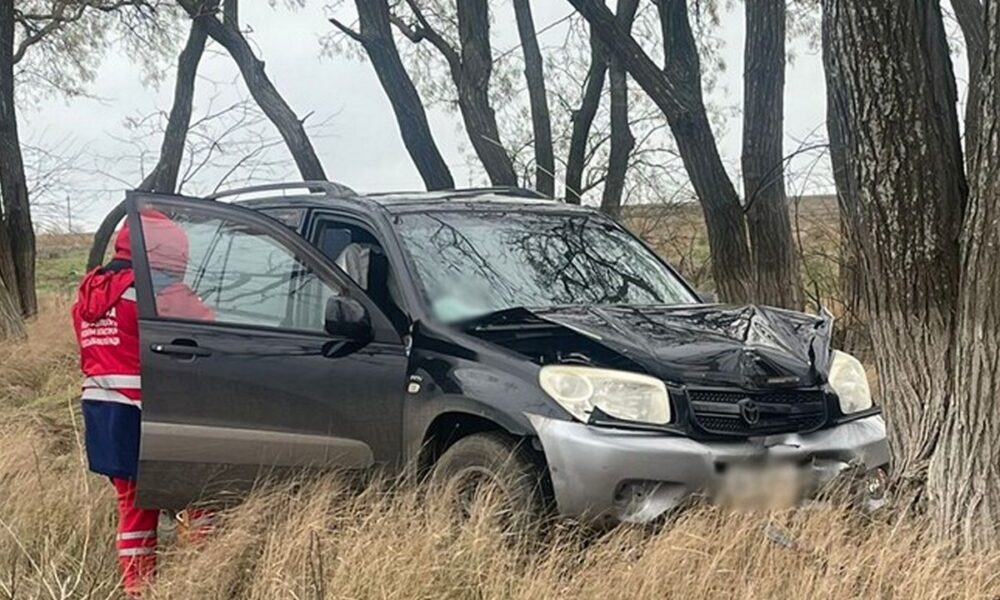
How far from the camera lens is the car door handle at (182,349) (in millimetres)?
4629

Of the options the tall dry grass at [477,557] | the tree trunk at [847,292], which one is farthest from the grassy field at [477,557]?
the tree trunk at [847,292]

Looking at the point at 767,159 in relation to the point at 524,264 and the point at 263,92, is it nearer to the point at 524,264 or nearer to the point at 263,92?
the point at 524,264

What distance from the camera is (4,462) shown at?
547cm

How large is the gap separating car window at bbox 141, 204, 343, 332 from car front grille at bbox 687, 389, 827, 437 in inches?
68.7

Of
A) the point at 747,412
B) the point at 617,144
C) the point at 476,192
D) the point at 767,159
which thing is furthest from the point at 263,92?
the point at 747,412

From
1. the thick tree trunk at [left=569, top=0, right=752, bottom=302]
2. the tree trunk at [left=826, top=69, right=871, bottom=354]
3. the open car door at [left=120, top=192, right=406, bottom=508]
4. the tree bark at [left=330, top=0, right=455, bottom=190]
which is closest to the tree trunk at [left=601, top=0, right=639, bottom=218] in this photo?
the tree bark at [left=330, top=0, right=455, bottom=190]

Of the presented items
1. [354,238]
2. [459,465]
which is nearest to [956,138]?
[459,465]

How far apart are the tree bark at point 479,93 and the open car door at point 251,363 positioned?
7.06 metres

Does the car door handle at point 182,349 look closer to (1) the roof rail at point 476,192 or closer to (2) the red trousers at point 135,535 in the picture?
(2) the red trousers at point 135,535

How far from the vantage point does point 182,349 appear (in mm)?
4730

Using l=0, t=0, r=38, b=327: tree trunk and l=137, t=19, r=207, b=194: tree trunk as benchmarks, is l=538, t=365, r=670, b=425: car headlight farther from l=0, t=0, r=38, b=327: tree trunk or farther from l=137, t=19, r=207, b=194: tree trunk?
l=0, t=0, r=38, b=327: tree trunk

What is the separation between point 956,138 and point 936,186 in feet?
0.79

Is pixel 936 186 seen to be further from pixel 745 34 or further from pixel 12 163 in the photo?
pixel 12 163

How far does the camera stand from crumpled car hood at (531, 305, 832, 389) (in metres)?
4.05
